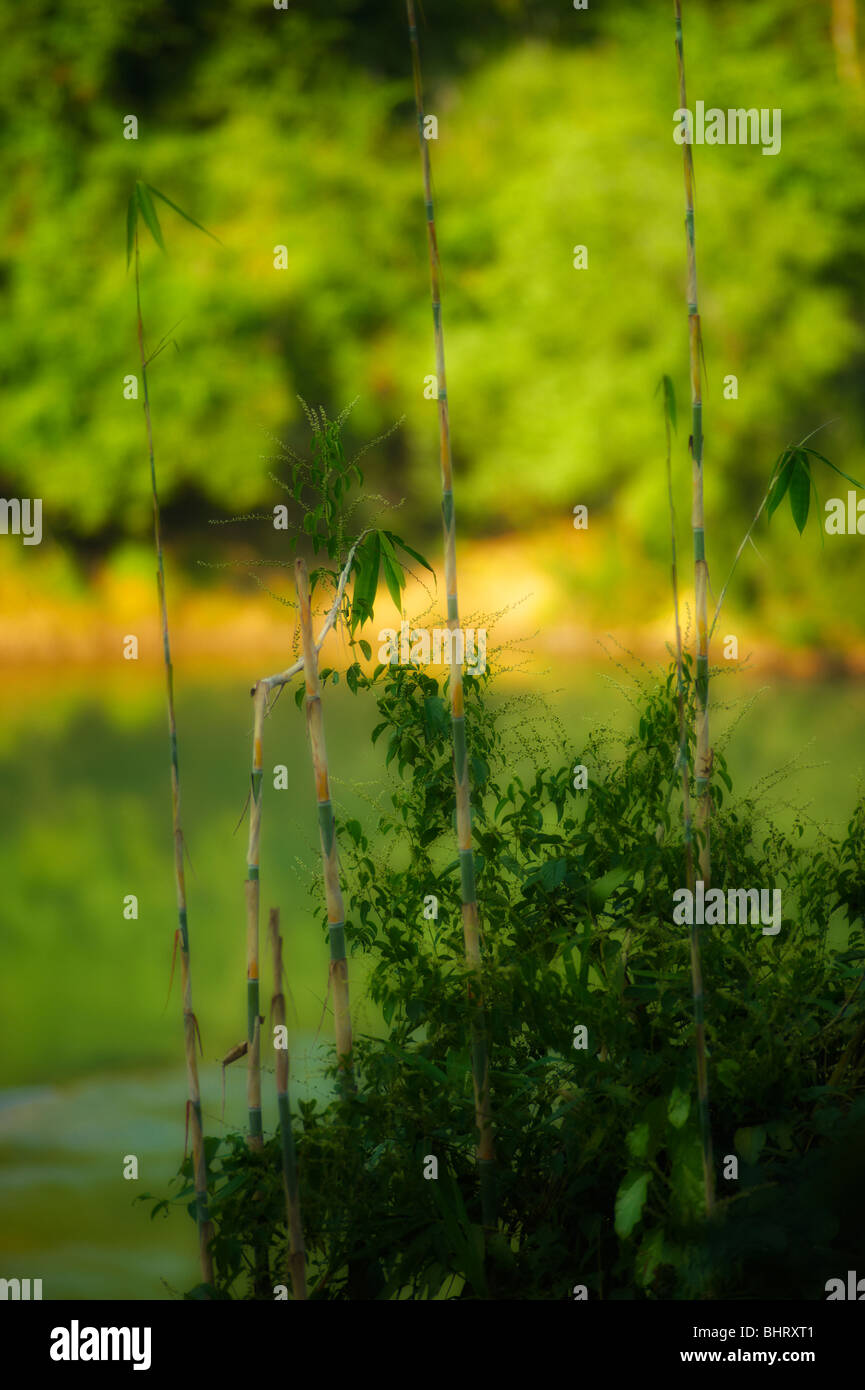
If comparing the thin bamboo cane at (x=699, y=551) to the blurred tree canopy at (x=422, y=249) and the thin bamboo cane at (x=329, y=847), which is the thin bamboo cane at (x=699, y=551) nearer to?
the thin bamboo cane at (x=329, y=847)

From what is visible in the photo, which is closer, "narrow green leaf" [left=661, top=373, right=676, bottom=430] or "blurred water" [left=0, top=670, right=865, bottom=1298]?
"narrow green leaf" [left=661, top=373, right=676, bottom=430]

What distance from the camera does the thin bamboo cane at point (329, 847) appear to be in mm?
1391

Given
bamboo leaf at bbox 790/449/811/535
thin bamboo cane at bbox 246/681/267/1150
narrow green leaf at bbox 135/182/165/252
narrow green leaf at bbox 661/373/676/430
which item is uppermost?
narrow green leaf at bbox 135/182/165/252

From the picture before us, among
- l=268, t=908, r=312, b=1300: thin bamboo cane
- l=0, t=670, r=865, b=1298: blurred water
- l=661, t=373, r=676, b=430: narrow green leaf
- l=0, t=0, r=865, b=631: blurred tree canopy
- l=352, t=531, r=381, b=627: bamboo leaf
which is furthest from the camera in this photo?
l=0, t=0, r=865, b=631: blurred tree canopy

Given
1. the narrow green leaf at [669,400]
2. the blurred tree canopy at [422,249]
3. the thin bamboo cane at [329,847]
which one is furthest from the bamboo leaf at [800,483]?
the blurred tree canopy at [422,249]

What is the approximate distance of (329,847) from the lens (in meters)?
1.41

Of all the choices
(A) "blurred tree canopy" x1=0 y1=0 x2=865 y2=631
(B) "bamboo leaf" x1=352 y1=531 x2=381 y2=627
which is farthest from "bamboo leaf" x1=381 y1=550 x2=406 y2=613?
(A) "blurred tree canopy" x1=0 y1=0 x2=865 y2=631

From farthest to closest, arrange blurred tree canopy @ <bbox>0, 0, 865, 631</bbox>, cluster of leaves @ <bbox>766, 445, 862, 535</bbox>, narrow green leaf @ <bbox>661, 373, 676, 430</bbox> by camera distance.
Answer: blurred tree canopy @ <bbox>0, 0, 865, 631</bbox>
cluster of leaves @ <bbox>766, 445, 862, 535</bbox>
narrow green leaf @ <bbox>661, 373, 676, 430</bbox>

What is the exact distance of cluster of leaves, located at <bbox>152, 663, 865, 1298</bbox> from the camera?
1.33m

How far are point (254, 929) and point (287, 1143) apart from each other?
1.18 feet

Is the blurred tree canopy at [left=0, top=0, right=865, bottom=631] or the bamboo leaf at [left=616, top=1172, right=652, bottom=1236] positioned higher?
the blurred tree canopy at [left=0, top=0, right=865, bottom=631]

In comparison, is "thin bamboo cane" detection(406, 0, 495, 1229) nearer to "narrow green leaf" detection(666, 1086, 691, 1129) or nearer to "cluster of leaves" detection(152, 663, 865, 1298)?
"cluster of leaves" detection(152, 663, 865, 1298)

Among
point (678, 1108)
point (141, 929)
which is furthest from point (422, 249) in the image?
point (678, 1108)
